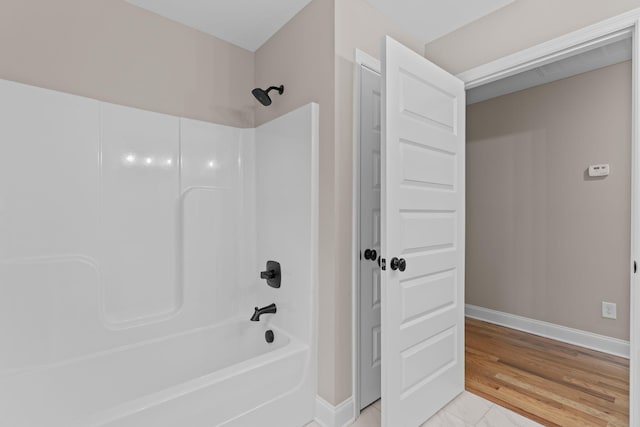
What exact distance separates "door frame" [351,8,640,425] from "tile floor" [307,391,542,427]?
0.34 ft

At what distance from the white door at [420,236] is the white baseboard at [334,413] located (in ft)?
1.07

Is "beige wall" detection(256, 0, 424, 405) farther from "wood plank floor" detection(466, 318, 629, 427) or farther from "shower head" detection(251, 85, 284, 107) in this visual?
"wood plank floor" detection(466, 318, 629, 427)

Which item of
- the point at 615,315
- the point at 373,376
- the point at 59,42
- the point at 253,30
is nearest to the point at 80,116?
the point at 59,42

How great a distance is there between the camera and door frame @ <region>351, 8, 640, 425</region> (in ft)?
4.75

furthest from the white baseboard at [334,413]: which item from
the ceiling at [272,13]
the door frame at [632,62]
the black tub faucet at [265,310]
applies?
the ceiling at [272,13]

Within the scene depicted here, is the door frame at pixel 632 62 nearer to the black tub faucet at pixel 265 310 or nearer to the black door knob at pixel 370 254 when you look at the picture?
the black door knob at pixel 370 254

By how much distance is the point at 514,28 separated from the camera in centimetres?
186

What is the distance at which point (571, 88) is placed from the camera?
2852mm

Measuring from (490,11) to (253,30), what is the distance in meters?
1.47

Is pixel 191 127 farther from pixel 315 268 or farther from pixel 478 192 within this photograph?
pixel 478 192

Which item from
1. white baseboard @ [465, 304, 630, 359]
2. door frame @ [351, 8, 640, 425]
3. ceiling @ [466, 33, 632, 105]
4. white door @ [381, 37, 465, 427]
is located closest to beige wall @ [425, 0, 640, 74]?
door frame @ [351, 8, 640, 425]

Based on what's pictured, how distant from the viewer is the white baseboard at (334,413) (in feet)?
5.79

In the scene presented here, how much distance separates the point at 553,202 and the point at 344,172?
7.55 feet

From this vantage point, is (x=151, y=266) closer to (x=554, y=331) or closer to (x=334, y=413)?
(x=334, y=413)
